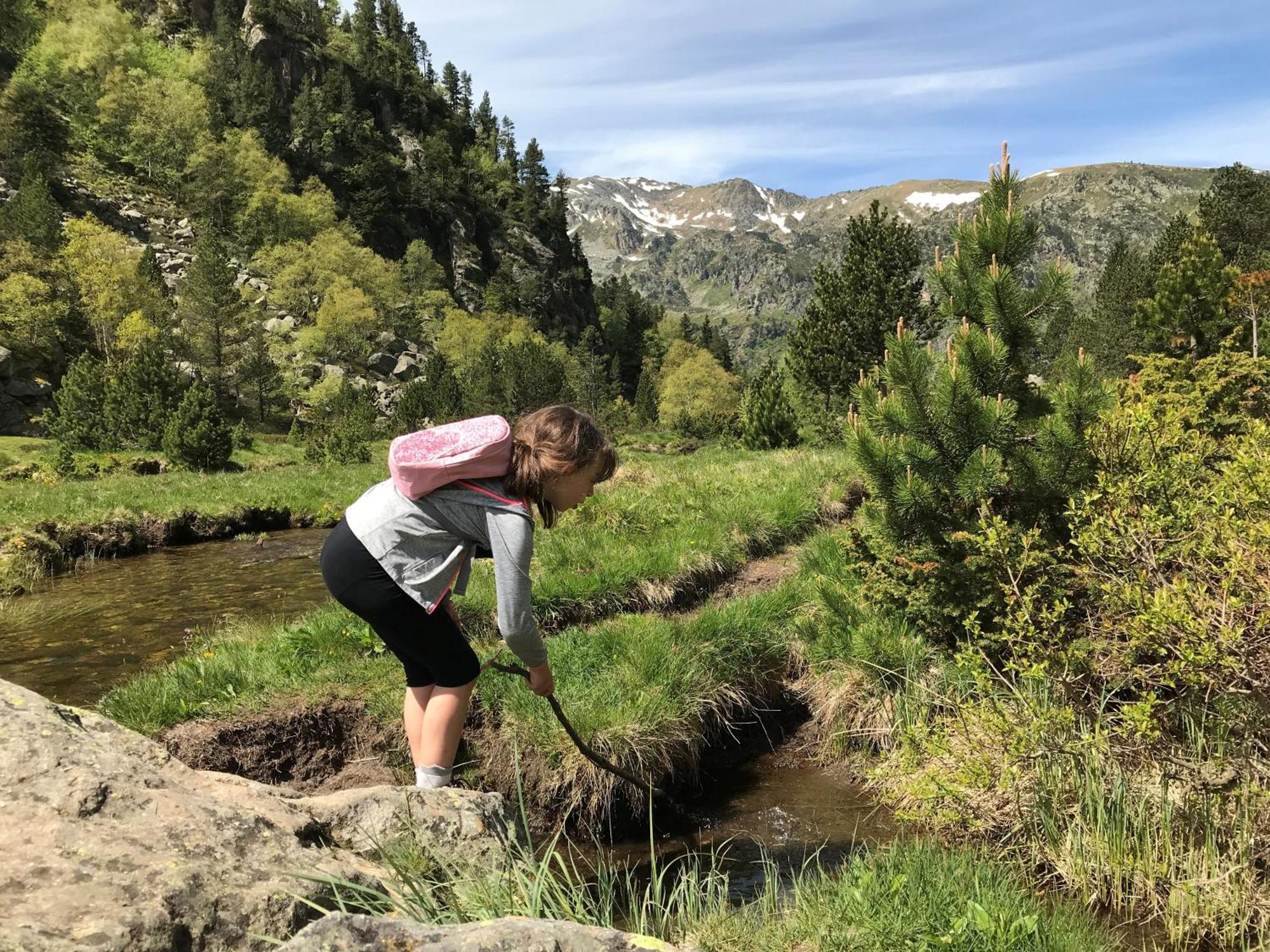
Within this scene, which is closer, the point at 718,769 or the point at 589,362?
the point at 718,769

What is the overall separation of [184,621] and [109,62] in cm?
10261

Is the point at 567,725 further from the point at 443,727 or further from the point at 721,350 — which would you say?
the point at 721,350

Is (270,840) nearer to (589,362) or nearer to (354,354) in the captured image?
(354,354)

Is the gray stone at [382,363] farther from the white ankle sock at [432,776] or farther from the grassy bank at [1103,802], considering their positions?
the grassy bank at [1103,802]

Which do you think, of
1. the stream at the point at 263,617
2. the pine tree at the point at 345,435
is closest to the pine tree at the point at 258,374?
the pine tree at the point at 345,435

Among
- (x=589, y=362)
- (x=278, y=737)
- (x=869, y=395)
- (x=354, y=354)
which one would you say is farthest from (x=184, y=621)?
(x=589, y=362)

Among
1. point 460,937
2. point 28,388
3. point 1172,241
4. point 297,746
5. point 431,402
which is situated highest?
point 1172,241

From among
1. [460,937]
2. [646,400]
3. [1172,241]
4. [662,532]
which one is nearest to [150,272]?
[646,400]

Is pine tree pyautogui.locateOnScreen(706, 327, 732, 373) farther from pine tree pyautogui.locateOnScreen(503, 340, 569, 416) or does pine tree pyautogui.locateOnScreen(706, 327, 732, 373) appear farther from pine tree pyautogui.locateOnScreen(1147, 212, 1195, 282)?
pine tree pyautogui.locateOnScreen(1147, 212, 1195, 282)

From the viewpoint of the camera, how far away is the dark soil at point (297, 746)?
551 cm

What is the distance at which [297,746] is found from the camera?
584 centimetres

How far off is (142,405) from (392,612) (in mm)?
28385

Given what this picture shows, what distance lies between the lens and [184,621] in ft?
32.9

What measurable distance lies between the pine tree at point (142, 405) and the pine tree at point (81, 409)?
20.4 inches
